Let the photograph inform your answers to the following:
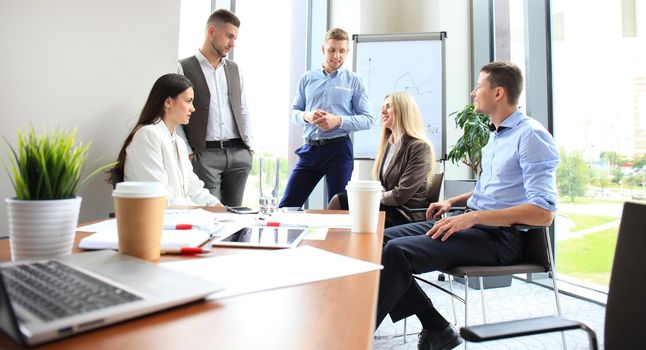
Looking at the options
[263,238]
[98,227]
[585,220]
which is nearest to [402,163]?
[585,220]

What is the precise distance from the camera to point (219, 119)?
9.18ft

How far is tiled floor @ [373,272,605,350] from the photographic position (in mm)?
2203

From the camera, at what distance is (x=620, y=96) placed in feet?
8.91

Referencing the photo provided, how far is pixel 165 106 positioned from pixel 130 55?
1.10 feet

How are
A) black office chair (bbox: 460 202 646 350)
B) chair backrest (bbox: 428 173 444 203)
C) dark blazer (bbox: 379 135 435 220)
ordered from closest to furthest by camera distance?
black office chair (bbox: 460 202 646 350) → dark blazer (bbox: 379 135 435 220) → chair backrest (bbox: 428 173 444 203)

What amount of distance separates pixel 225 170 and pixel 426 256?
1.51 m

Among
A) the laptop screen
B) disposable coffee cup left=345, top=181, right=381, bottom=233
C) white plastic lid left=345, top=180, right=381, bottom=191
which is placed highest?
white plastic lid left=345, top=180, right=381, bottom=191

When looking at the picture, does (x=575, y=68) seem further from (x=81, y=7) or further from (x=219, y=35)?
(x=81, y=7)

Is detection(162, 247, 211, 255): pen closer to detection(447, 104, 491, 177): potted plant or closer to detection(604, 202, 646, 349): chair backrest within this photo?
detection(604, 202, 646, 349): chair backrest

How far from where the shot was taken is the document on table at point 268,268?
26.8 inches

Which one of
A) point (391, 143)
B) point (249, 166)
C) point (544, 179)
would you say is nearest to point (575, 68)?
point (391, 143)

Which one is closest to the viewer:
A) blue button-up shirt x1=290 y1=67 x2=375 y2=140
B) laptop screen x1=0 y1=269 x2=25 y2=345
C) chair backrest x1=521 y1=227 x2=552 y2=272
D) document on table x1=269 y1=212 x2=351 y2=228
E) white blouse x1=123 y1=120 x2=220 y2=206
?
laptop screen x1=0 y1=269 x2=25 y2=345

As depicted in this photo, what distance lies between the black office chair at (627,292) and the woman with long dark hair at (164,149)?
1.53 m

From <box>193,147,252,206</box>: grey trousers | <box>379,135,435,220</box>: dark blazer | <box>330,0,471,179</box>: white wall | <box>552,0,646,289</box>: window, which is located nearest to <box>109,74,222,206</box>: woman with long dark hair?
<box>193,147,252,206</box>: grey trousers
